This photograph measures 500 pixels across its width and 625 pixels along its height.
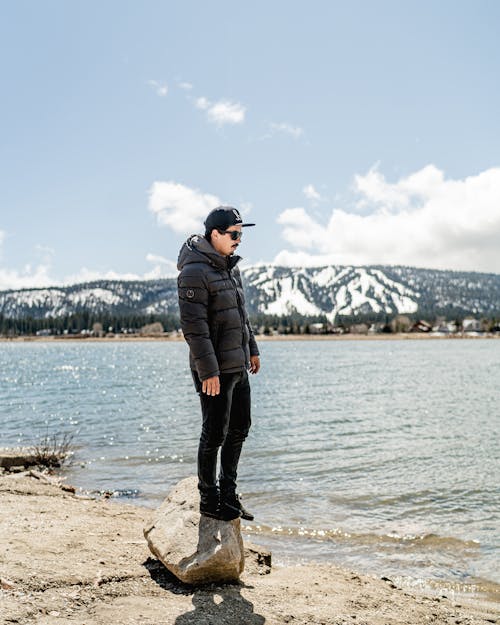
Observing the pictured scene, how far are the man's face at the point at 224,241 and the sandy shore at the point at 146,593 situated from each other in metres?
3.34

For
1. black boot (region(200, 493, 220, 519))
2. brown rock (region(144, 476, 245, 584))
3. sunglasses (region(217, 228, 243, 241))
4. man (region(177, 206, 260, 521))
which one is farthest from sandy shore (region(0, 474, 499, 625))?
sunglasses (region(217, 228, 243, 241))

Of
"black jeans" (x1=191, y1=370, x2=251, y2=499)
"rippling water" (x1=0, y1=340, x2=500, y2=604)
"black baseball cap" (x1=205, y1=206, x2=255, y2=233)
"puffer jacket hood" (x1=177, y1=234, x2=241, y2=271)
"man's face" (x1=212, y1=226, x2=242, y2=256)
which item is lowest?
"rippling water" (x1=0, y1=340, x2=500, y2=604)

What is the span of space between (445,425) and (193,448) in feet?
36.0

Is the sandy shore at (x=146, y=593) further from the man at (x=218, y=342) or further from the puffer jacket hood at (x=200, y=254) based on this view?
the puffer jacket hood at (x=200, y=254)

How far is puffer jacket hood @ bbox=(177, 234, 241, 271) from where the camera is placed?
553 cm

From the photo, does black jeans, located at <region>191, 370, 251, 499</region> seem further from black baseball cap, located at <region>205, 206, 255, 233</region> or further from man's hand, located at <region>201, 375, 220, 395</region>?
black baseball cap, located at <region>205, 206, 255, 233</region>

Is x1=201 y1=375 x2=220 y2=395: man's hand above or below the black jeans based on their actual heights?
above

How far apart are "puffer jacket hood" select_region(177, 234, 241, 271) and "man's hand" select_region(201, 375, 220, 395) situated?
1120 mm

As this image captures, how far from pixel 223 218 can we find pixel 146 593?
3.68m

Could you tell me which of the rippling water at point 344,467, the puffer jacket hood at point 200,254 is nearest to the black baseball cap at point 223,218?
the puffer jacket hood at point 200,254

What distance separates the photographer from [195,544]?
5.68 meters

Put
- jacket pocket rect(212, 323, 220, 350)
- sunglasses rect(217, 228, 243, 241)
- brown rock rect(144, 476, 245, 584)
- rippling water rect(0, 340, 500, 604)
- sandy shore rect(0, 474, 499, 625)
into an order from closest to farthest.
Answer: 1. sandy shore rect(0, 474, 499, 625)
2. brown rock rect(144, 476, 245, 584)
3. jacket pocket rect(212, 323, 220, 350)
4. sunglasses rect(217, 228, 243, 241)
5. rippling water rect(0, 340, 500, 604)

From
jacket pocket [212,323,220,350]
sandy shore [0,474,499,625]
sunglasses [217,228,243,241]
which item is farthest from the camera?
sunglasses [217,228,243,241]

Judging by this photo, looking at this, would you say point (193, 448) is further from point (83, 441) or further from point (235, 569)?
point (235, 569)
